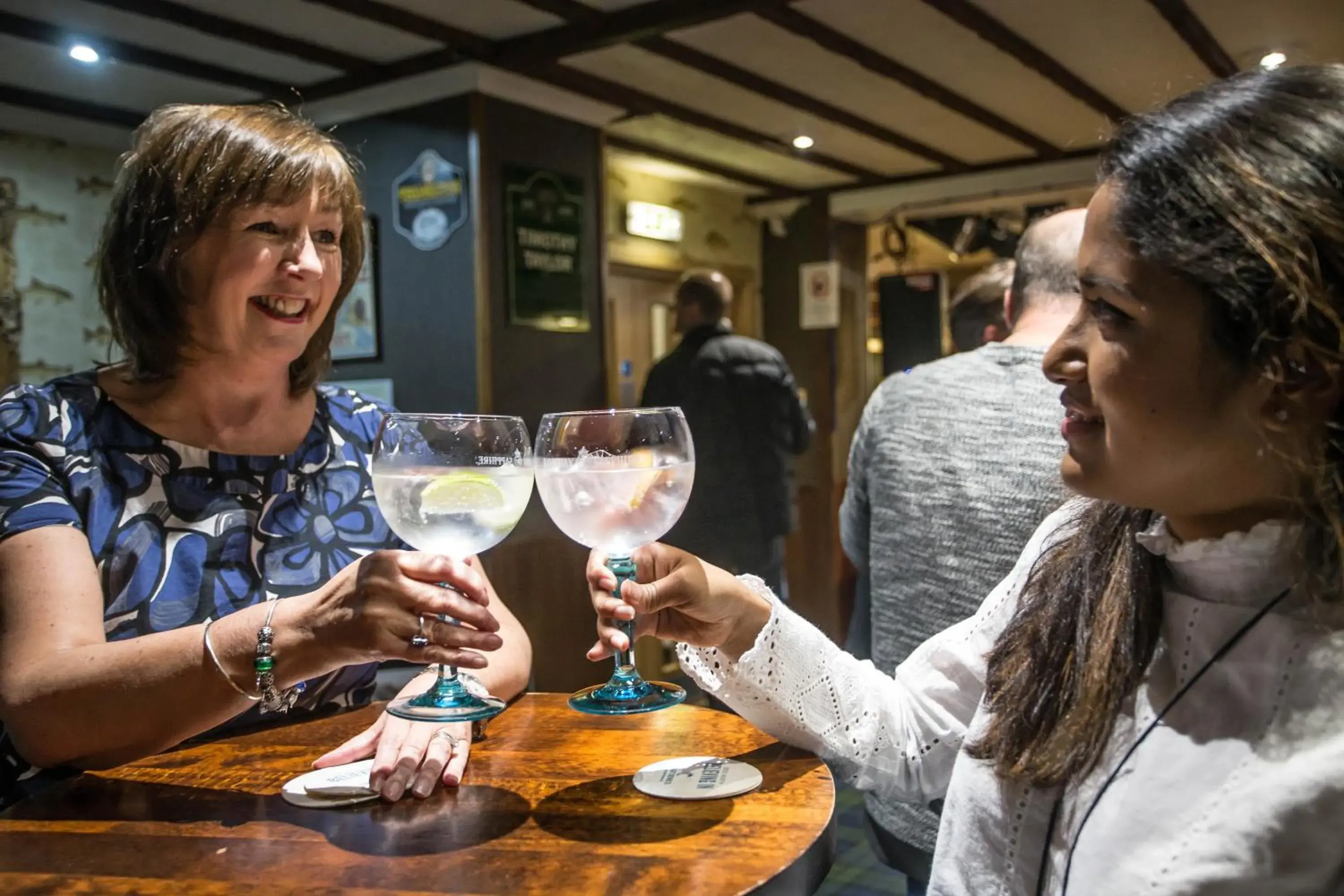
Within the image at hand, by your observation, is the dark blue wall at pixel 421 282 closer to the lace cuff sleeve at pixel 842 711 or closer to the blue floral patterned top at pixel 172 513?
the blue floral patterned top at pixel 172 513

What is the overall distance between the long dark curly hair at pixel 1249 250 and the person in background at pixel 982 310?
8.03 feet

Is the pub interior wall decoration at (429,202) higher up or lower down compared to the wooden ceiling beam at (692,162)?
lower down

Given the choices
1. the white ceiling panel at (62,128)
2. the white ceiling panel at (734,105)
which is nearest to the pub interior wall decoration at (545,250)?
the white ceiling panel at (734,105)

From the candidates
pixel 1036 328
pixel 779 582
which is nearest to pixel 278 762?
pixel 1036 328

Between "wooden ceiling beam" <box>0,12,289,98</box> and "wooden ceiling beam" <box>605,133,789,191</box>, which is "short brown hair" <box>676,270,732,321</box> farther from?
"wooden ceiling beam" <box>0,12,289,98</box>

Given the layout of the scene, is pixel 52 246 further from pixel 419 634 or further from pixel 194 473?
pixel 419 634

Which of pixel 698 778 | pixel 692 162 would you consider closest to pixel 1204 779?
pixel 698 778

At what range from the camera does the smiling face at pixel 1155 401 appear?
2.47ft

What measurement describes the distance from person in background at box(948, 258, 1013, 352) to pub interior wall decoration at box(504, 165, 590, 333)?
1.82 meters

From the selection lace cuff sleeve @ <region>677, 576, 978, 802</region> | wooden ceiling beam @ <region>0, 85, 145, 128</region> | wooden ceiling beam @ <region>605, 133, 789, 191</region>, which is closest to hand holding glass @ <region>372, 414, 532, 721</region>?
lace cuff sleeve @ <region>677, 576, 978, 802</region>

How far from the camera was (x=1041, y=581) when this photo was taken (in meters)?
1.03

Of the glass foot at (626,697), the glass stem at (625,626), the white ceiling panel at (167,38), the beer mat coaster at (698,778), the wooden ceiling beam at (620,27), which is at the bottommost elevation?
the beer mat coaster at (698,778)

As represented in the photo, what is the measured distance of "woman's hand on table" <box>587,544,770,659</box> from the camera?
102cm

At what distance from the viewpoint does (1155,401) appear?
2.51ft
